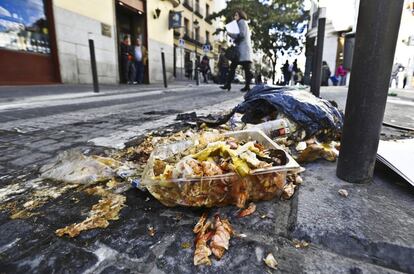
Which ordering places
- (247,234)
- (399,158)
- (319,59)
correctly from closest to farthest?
(247,234)
(399,158)
(319,59)

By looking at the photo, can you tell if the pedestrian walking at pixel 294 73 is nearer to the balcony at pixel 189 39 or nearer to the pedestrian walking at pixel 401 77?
the pedestrian walking at pixel 401 77

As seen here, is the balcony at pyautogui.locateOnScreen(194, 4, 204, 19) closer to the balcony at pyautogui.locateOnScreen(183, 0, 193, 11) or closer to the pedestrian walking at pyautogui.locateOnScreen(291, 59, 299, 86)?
the balcony at pyautogui.locateOnScreen(183, 0, 193, 11)

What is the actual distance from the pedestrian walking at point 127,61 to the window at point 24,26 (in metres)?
3.26

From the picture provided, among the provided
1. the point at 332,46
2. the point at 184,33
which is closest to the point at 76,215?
the point at 332,46

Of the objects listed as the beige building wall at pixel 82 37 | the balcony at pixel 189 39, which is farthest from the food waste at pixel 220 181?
the balcony at pixel 189 39

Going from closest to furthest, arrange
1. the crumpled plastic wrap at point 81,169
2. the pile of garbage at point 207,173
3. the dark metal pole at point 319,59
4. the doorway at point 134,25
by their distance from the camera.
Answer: the pile of garbage at point 207,173, the crumpled plastic wrap at point 81,169, the dark metal pole at point 319,59, the doorway at point 134,25

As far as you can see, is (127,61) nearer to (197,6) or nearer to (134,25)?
(134,25)

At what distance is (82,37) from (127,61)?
228 cm

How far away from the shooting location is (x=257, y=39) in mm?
25750

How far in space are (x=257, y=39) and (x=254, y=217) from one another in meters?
26.6

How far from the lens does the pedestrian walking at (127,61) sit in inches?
425

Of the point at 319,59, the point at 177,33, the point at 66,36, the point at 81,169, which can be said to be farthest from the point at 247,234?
the point at 177,33

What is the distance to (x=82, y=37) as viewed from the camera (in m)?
8.85

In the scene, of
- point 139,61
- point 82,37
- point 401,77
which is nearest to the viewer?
point 82,37
